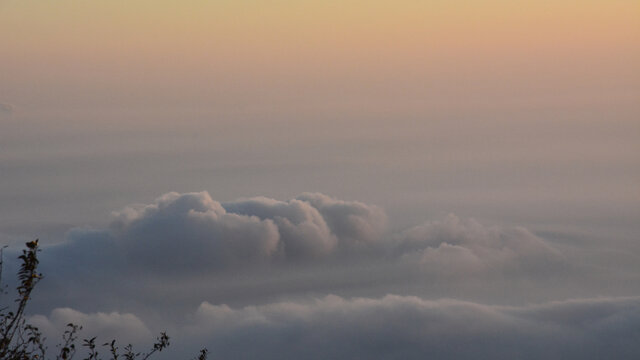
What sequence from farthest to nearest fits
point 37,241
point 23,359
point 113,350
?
point 113,350 → point 23,359 → point 37,241

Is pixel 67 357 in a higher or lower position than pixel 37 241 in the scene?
lower

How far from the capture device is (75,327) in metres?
22.8

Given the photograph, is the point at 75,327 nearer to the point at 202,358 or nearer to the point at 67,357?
the point at 67,357

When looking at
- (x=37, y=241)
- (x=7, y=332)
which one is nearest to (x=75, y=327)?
(x=7, y=332)

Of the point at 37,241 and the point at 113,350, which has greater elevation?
the point at 37,241

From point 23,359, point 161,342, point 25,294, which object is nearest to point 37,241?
point 25,294

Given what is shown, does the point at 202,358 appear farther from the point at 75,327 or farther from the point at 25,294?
the point at 25,294

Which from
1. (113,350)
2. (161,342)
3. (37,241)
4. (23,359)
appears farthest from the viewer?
(161,342)

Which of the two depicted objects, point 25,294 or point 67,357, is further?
point 67,357

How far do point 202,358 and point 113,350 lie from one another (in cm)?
305

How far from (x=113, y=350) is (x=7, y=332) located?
3.08 m

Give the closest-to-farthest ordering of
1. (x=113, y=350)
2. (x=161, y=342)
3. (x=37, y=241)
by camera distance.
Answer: (x=37, y=241) < (x=113, y=350) < (x=161, y=342)

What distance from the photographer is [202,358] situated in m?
24.5

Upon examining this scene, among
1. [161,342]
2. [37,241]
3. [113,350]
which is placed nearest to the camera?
[37,241]
